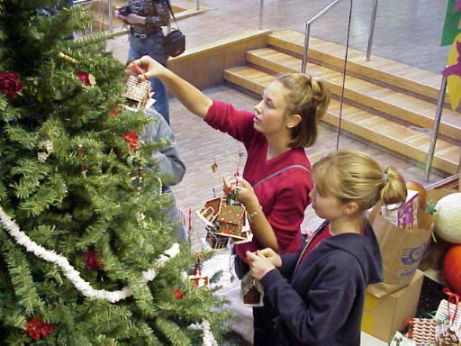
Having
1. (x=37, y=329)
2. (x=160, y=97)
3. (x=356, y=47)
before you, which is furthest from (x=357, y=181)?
(x=356, y=47)

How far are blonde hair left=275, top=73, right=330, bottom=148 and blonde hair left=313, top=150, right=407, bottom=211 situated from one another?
1.20 ft

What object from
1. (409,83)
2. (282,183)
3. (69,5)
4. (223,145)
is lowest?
(223,145)

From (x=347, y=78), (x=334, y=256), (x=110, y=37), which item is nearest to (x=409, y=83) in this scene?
(x=347, y=78)

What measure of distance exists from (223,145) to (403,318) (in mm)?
2521

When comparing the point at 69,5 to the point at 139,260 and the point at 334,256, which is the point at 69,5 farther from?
the point at 334,256

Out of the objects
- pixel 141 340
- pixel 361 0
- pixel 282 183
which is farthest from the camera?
pixel 361 0

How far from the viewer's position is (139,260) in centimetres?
126

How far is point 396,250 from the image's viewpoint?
2.50 metres

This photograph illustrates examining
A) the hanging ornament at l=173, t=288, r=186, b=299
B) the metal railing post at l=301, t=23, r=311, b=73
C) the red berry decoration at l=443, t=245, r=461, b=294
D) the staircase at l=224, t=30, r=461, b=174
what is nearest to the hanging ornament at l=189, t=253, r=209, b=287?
the hanging ornament at l=173, t=288, r=186, b=299

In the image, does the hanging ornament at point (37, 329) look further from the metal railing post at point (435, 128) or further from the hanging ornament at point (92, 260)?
the metal railing post at point (435, 128)

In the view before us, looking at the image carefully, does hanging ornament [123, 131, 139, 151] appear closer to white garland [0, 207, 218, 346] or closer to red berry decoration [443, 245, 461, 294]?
white garland [0, 207, 218, 346]

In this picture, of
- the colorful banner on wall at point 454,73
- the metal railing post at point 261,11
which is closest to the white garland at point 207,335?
the colorful banner on wall at point 454,73

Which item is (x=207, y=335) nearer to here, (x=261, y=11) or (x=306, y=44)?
(x=306, y=44)

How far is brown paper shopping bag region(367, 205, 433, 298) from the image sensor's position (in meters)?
2.48
